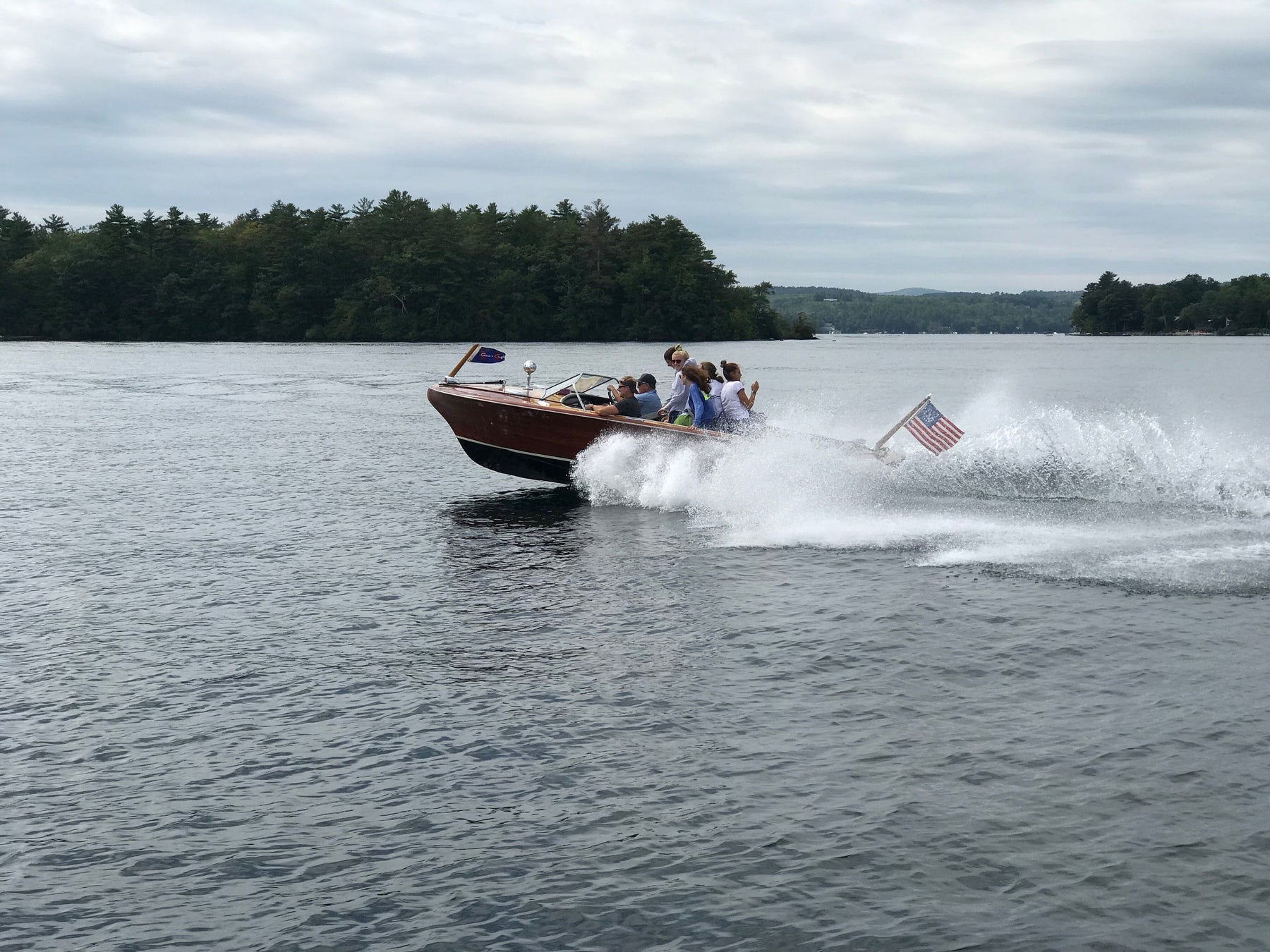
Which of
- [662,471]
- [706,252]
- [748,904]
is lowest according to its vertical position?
[748,904]

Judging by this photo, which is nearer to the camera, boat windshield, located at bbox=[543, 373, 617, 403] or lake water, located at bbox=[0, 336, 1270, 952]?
lake water, located at bbox=[0, 336, 1270, 952]

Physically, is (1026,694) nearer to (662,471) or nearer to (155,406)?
(662,471)

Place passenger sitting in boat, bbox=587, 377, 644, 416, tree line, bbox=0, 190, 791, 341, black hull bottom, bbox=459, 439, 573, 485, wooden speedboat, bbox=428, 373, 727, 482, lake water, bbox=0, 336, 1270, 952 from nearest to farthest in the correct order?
lake water, bbox=0, 336, 1270, 952 → passenger sitting in boat, bbox=587, 377, 644, 416 → wooden speedboat, bbox=428, 373, 727, 482 → black hull bottom, bbox=459, 439, 573, 485 → tree line, bbox=0, 190, 791, 341

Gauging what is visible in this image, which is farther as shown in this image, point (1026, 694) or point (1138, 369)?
point (1138, 369)

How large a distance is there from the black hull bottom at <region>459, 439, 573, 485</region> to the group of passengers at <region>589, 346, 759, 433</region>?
4.25 feet

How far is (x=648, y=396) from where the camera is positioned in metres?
21.4

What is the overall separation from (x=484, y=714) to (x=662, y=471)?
36.3 feet

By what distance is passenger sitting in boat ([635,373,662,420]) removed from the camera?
2136 cm

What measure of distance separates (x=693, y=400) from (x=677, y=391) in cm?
39

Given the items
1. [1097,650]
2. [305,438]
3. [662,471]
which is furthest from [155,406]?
[1097,650]

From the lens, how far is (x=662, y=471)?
68.1 feet

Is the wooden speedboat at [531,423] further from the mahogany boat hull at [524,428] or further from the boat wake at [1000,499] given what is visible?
the boat wake at [1000,499]

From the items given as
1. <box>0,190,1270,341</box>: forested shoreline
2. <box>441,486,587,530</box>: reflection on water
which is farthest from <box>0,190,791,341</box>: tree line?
<box>441,486,587,530</box>: reflection on water

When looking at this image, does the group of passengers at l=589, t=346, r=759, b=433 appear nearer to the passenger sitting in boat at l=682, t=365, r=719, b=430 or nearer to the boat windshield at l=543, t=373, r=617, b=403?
the passenger sitting in boat at l=682, t=365, r=719, b=430
